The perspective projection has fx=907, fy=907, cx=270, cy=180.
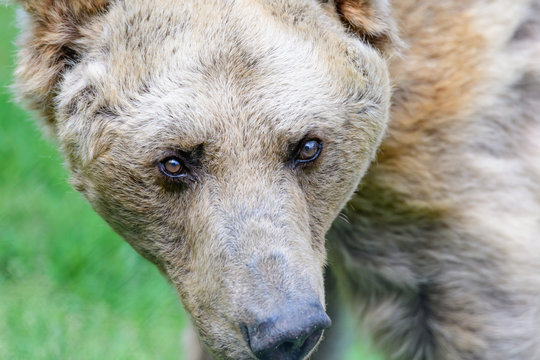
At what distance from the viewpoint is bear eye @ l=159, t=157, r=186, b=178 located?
121 inches

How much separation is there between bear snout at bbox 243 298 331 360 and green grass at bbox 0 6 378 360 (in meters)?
1.93

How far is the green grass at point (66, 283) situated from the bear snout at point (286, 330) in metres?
1.93

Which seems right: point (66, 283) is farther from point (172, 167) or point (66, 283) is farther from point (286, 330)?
point (286, 330)

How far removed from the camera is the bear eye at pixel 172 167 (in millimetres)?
3070

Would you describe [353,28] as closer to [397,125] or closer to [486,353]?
[397,125]

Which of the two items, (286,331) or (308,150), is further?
(308,150)

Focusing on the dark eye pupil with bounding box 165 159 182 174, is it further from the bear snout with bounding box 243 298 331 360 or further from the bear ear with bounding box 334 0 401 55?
the bear ear with bounding box 334 0 401 55

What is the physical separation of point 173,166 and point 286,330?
70 centimetres

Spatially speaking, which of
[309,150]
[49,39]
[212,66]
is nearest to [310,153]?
[309,150]

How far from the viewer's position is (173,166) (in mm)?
3082

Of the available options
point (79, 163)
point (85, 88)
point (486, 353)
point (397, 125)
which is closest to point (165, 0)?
point (85, 88)

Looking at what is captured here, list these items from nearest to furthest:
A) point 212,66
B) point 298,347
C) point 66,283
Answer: point 298,347 < point 212,66 < point 66,283

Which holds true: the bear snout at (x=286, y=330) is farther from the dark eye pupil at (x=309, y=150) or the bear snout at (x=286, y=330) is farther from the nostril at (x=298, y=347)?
the dark eye pupil at (x=309, y=150)

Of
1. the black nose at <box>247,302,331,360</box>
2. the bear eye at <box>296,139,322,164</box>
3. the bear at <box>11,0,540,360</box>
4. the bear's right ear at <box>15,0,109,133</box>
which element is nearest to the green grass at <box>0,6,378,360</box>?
the bear at <box>11,0,540,360</box>
